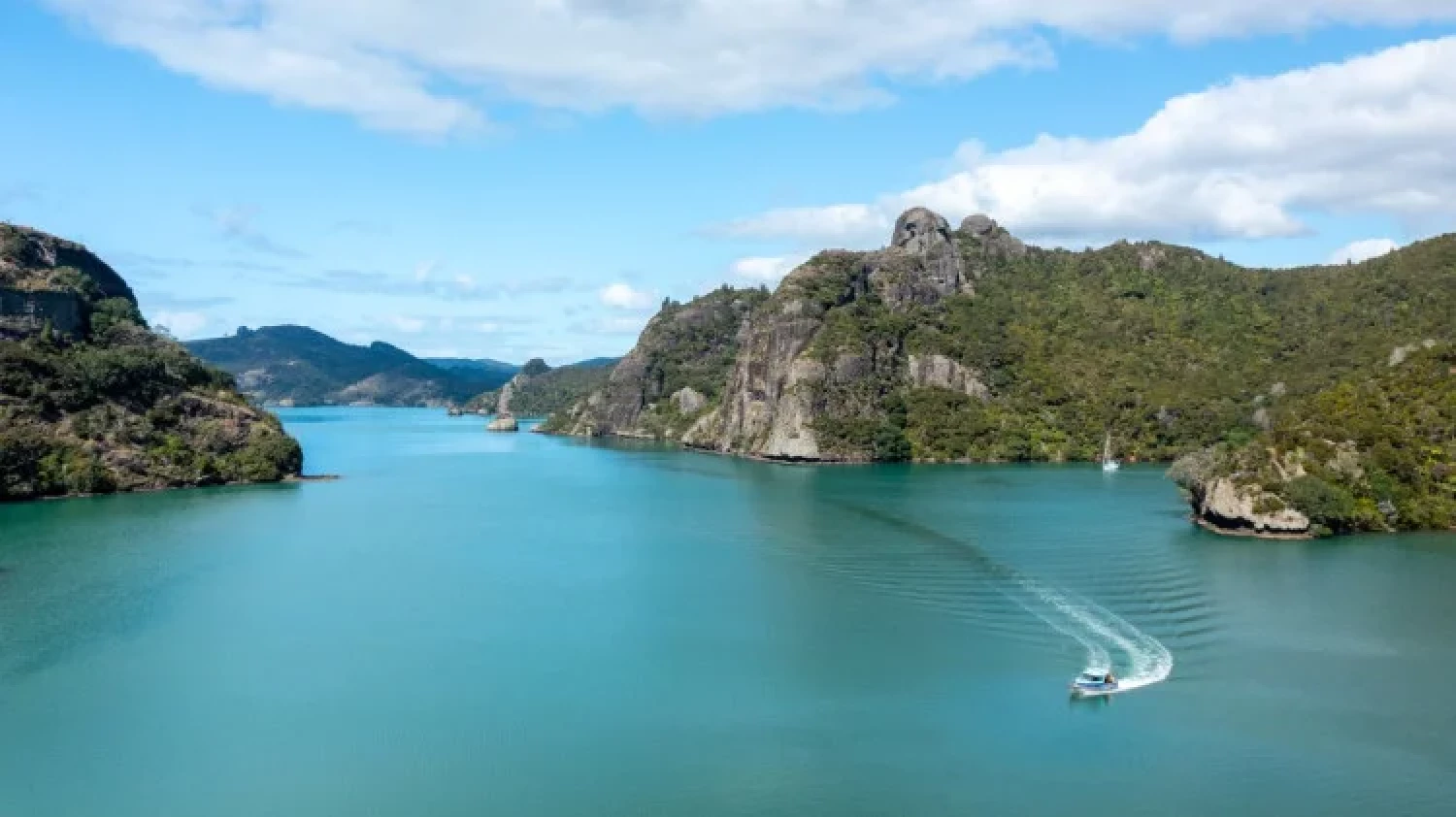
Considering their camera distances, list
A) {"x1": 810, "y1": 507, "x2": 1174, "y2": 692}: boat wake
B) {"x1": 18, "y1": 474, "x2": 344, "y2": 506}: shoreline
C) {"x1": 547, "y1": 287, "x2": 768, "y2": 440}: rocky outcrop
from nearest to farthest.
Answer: {"x1": 810, "y1": 507, "x2": 1174, "y2": 692}: boat wake, {"x1": 18, "y1": 474, "x2": 344, "y2": 506}: shoreline, {"x1": 547, "y1": 287, "x2": 768, "y2": 440}: rocky outcrop

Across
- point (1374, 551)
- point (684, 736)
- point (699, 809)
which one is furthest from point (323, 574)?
point (1374, 551)

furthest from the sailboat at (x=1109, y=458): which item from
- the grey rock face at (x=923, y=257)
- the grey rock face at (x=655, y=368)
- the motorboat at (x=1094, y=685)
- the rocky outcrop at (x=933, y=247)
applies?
the motorboat at (x=1094, y=685)

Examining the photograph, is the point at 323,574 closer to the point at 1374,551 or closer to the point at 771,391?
the point at 1374,551

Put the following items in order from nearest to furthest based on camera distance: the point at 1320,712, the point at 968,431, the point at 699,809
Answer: the point at 699,809 → the point at 1320,712 → the point at 968,431

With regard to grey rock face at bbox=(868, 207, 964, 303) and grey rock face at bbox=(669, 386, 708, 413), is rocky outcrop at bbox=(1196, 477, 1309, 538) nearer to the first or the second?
grey rock face at bbox=(868, 207, 964, 303)

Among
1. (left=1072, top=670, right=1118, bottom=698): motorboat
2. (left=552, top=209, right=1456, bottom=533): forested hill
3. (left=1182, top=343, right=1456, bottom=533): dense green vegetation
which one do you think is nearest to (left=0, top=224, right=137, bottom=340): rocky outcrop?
(left=552, top=209, right=1456, bottom=533): forested hill

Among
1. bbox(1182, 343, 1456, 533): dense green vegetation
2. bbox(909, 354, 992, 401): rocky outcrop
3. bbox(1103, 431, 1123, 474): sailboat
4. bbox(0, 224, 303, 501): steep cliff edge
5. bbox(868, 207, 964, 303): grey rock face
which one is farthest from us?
bbox(868, 207, 964, 303): grey rock face

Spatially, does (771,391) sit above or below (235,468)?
above

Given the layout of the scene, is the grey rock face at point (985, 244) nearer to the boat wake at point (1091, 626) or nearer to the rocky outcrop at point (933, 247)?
the rocky outcrop at point (933, 247)
